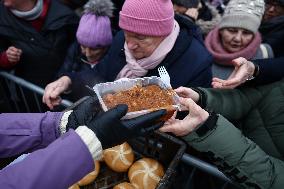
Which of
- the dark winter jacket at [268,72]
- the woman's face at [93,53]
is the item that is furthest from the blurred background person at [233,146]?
the woman's face at [93,53]

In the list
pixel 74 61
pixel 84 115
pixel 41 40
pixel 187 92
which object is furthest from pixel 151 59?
pixel 41 40

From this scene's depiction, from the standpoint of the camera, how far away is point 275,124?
6.18ft

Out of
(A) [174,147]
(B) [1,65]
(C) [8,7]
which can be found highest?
(C) [8,7]

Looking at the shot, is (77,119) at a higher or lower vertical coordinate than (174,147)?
higher

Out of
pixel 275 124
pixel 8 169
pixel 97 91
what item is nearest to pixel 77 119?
pixel 97 91

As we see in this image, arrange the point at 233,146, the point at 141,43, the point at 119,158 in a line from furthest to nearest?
1. the point at 141,43
2. the point at 119,158
3. the point at 233,146

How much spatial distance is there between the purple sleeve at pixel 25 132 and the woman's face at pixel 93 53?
3.87 feet

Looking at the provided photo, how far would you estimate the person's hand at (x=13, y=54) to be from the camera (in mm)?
2834

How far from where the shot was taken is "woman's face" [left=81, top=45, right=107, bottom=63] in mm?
2836

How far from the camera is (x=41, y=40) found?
2.97 meters

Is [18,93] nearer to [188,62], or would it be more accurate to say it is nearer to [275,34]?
[188,62]

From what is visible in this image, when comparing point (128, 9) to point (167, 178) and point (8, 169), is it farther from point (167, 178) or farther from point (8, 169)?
point (8, 169)

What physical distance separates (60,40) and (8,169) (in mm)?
2028

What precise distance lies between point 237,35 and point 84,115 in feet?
5.32
